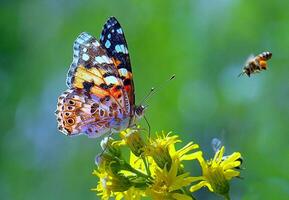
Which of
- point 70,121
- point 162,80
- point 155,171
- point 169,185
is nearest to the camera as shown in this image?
point 169,185

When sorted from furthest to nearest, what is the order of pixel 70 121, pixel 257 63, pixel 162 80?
pixel 162 80 → pixel 257 63 → pixel 70 121

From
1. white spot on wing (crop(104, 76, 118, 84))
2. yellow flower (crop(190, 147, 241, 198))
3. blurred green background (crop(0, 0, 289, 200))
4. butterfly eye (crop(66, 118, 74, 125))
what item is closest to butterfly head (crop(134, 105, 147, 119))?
white spot on wing (crop(104, 76, 118, 84))

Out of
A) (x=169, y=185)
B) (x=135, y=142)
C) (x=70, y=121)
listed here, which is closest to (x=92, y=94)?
(x=70, y=121)

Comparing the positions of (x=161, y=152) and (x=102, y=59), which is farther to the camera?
(x=102, y=59)

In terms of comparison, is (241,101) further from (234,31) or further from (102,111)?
(102,111)

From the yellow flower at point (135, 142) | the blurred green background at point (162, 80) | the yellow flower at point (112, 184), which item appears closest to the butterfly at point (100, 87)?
the yellow flower at point (135, 142)

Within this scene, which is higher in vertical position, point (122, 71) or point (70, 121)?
point (122, 71)

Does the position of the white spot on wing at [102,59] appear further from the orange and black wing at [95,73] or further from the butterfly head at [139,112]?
the butterfly head at [139,112]

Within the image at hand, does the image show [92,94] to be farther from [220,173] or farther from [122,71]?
[220,173]
